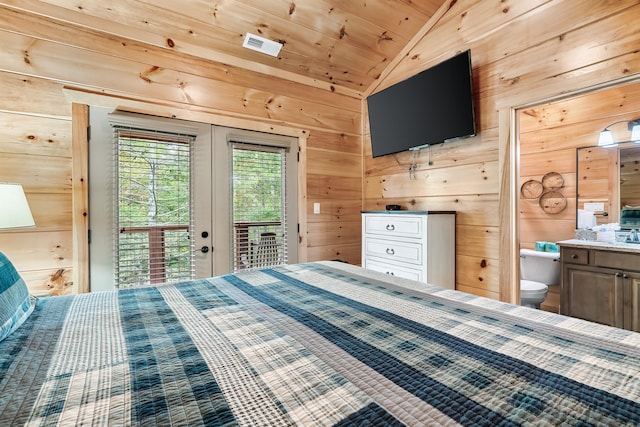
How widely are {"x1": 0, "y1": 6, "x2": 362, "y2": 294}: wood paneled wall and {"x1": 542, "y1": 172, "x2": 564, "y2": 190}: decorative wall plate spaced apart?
9.70ft

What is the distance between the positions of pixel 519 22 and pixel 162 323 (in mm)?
3014

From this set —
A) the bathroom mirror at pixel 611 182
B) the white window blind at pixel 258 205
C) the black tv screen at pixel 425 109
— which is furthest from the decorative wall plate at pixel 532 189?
the white window blind at pixel 258 205

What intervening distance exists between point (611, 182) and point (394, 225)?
2142 millimetres

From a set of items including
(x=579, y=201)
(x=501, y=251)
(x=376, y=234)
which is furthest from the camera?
(x=579, y=201)

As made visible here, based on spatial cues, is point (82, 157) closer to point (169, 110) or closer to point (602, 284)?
point (169, 110)

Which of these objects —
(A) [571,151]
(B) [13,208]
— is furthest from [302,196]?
(A) [571,151]

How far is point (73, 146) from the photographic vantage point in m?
2.16

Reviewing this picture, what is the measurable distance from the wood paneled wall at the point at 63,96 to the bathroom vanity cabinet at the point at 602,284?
9.52 feet

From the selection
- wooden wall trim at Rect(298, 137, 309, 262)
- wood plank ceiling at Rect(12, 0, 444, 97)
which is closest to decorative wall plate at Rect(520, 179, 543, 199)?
wood plank ceiling at Rect(12, 0, 444, 97)

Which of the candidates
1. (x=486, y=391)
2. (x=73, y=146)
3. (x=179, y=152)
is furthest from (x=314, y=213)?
(x=486, y=391)

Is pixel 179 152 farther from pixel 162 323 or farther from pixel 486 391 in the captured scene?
pixel 486 391

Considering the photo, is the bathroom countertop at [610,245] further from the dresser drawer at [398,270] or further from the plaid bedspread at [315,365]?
the plaid bedspread at [315,365]

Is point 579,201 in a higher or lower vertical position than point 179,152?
lower

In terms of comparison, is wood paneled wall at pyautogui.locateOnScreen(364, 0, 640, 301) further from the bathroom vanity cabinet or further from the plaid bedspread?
the plaid bedspread
